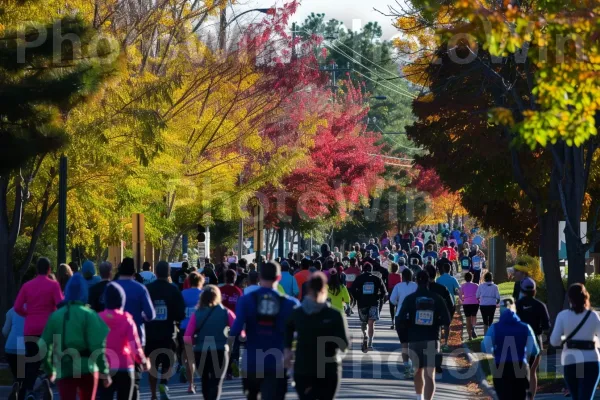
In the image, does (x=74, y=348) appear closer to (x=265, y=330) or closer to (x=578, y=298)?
(x=265, y=330)

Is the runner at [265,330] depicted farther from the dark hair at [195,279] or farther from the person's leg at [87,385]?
the dark hair at [195,279]

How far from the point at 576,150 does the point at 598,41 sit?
865 centimetres

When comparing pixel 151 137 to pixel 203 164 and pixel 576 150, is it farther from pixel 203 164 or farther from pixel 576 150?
pixel 203 164

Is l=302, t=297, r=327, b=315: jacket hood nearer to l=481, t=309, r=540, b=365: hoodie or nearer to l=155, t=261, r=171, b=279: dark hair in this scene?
l=481, t=309, r=540, b=365: hoodie

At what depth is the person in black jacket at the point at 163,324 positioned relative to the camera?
1516cm

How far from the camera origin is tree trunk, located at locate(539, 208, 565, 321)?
23.1m

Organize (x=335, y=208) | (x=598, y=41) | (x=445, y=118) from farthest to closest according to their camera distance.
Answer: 1. (x=335, y=208)
2. (x=445, y=118)
3. (x=598, y=41)

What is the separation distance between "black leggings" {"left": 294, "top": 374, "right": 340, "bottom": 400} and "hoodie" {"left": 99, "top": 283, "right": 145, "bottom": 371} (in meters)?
2.19

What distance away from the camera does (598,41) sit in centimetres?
1109

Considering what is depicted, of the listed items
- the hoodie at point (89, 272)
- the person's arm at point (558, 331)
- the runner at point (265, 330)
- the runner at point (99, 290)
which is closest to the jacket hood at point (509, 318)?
the person's arm at point (558, 331)

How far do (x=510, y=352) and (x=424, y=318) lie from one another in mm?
3132

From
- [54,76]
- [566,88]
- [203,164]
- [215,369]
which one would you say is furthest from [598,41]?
[203,164]

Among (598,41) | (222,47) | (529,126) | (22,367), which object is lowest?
(22,367)

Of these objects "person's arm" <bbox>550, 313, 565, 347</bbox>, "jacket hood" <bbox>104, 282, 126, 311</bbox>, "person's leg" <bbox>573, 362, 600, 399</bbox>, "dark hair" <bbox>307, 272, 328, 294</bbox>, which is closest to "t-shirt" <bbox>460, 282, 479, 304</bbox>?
"person's arm" <bbox>550, 313, 565, 347</bbox>
